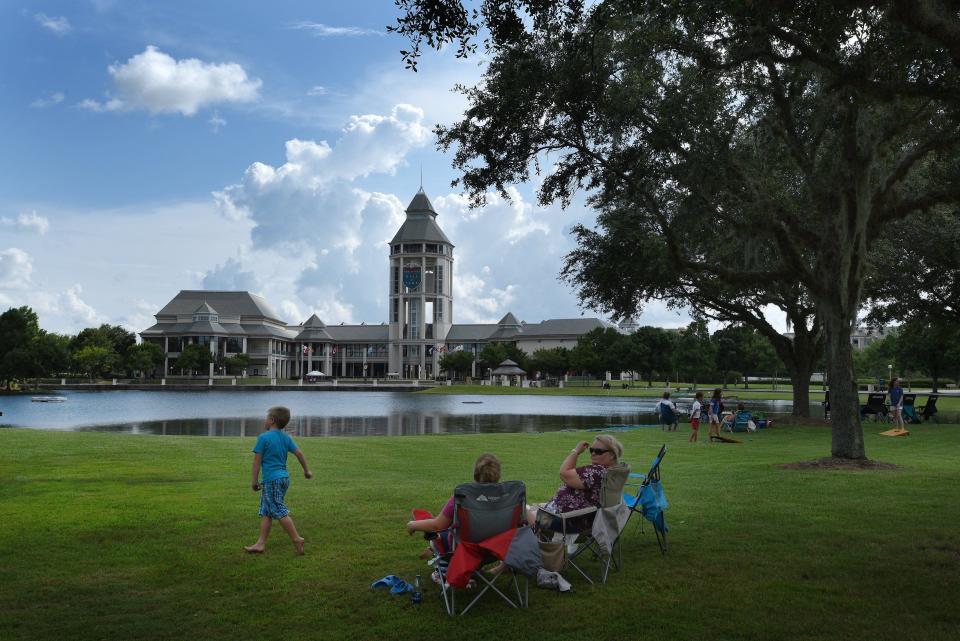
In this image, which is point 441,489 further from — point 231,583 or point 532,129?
point 532,129

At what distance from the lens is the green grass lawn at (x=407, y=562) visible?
5.57 meters

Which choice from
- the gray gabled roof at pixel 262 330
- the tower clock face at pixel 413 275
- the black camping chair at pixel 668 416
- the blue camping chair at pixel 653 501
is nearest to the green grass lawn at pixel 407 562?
the blue camping chair at pixel 653 501

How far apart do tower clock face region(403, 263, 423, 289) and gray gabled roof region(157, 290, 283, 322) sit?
26931 millimetres

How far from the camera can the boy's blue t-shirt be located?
24.2ft

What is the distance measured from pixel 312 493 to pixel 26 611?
5.36m

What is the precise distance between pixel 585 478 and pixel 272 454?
3068 mm

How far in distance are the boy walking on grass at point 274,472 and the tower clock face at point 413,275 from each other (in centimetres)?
13707

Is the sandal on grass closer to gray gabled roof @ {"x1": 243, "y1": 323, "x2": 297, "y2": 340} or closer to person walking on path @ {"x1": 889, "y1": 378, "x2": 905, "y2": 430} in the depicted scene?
person walking on path @ {"x1": 889, "y1": 378, "x2": 905, "y2": 430}

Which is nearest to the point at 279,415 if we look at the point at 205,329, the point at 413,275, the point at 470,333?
the point at 205,329

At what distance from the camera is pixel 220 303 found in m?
138

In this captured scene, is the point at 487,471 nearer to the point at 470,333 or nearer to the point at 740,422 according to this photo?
the point at 740,422

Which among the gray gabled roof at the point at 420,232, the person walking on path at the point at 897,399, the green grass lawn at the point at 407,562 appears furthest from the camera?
the gray gabled roof at the point at 420,232

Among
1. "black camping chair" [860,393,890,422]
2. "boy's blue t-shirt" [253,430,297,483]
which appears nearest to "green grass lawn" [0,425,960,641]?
"boy's blue t-shirt" [253,430,297,483]

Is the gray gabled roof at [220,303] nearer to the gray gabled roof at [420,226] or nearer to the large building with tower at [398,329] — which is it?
the large building with tower at [398,329]
